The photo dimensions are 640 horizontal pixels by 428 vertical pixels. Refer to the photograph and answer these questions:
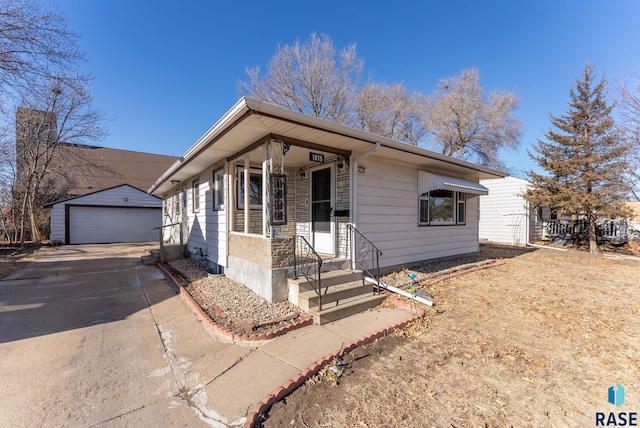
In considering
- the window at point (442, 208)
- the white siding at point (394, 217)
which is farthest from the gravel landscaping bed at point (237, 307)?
the window at point (442, 208)

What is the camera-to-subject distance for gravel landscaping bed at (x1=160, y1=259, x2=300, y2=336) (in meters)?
3.73

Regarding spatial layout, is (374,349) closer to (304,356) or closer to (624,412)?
(304,356)

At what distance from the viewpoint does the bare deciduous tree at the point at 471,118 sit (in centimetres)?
1673

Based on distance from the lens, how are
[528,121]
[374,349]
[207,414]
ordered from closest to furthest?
1. [207,414]
2. [374,349]
3. [528,121]

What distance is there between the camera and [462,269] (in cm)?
698

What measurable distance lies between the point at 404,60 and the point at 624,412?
16290mm

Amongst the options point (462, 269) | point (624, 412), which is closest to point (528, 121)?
point (462, 269)

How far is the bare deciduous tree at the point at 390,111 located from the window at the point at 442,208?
9.63 metres

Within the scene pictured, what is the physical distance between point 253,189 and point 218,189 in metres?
0.97

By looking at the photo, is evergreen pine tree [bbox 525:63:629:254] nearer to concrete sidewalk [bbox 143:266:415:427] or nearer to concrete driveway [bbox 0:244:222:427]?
concrete sidewalk [bbox 143:266:415:427]

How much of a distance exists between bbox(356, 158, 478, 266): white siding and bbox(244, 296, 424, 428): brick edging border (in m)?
2.25

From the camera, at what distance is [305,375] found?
104 inches

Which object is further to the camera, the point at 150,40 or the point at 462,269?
the point at 150,40

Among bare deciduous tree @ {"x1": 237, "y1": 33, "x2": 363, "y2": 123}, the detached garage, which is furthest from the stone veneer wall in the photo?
the detached garage
